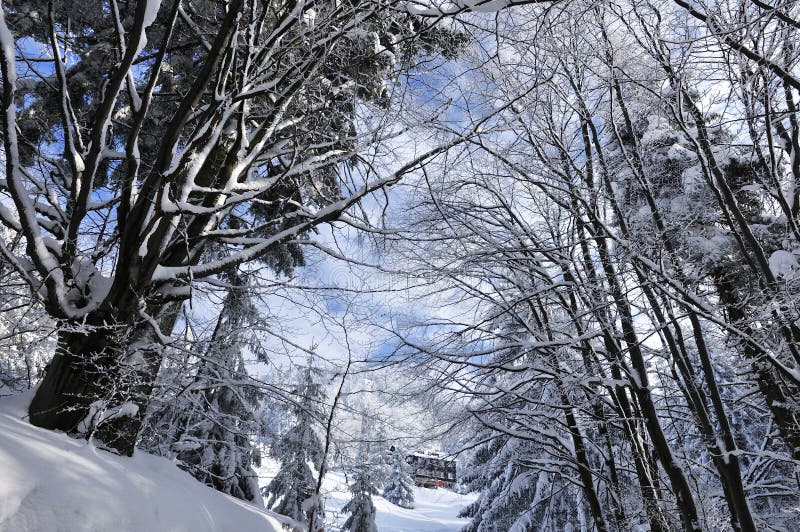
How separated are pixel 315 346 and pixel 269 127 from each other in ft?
7.48

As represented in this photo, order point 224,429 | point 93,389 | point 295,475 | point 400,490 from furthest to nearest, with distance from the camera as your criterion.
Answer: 1. point 400,490
2. point 295,475
3. point 224,429
4. point 93,389

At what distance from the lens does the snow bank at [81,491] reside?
1.63m

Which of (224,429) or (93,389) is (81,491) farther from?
(224,429)

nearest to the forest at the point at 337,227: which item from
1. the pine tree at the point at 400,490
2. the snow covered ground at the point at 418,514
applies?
the snow covered ground at the point at 418,514

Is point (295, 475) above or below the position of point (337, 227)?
below

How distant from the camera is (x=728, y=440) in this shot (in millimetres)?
4766

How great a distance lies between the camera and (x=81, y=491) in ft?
6.10

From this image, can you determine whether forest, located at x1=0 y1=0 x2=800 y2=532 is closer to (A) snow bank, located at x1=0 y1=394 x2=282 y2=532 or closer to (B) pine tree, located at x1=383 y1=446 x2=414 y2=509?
(A) snow bank, located at x1=0 y1=394 x2=282 y2=532

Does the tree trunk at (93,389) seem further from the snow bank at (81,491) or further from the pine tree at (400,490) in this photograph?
the pine tree at (400,490)

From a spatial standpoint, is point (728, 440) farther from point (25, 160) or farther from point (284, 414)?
point (25, 160)

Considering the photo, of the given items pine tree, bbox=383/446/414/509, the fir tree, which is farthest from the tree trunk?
pine tree, bbox=383/446/414/509

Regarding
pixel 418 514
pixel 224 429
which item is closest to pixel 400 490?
pixel 418 514

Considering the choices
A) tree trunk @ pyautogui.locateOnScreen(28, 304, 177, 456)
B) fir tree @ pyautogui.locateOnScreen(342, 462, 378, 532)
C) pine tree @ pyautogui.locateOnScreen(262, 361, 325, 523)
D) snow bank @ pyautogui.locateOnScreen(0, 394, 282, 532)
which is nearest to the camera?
snow bank @ pyautogui.locateOnScreen(0, 394, 282, 532)

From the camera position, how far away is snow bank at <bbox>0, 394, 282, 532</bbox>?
163 cm
